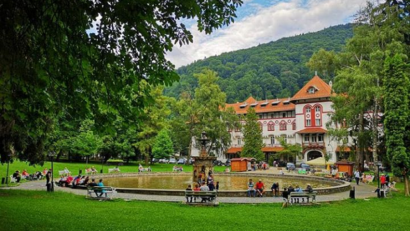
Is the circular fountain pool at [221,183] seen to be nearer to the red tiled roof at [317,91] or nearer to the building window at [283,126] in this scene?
the red tiled roof at [317,91]

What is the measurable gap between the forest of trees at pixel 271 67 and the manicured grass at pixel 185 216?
75.6m

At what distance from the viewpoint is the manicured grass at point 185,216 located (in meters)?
10.6

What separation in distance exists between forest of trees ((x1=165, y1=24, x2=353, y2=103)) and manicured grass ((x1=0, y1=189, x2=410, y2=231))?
75581 mm

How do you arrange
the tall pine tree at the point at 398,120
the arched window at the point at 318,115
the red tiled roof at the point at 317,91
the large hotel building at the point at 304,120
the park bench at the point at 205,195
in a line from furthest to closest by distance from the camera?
1. the arched window at the point at 318,115
2. the red tiled roof at the point at 317,91
3. the large hotel building at the point at 304,120
4. the tall pine tree at the point at 398,120
5. the park bench at the point at 205,195

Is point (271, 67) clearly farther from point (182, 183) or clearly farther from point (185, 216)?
point (185, 216)

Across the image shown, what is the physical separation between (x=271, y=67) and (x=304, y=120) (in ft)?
158

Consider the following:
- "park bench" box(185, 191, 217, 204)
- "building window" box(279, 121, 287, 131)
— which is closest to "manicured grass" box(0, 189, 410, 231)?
"park bench" box(185, 191, 217, 204)

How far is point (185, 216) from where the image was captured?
12812mm

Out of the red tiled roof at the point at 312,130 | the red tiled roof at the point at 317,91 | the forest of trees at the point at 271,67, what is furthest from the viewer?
the forest of trees at the point at 271,67

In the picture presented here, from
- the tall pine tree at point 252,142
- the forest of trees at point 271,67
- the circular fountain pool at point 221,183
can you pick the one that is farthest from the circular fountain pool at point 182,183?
the forest of trees at point 271,67

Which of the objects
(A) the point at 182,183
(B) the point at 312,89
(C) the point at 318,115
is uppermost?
(B) the point at 312,89

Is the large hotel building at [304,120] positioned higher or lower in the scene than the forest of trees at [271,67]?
lower

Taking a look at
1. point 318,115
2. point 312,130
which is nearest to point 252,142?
point 312,130

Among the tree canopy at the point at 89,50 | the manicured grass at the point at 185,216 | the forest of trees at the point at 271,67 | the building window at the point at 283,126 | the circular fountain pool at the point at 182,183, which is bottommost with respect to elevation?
the circular fountain pool at the point at 182,183
